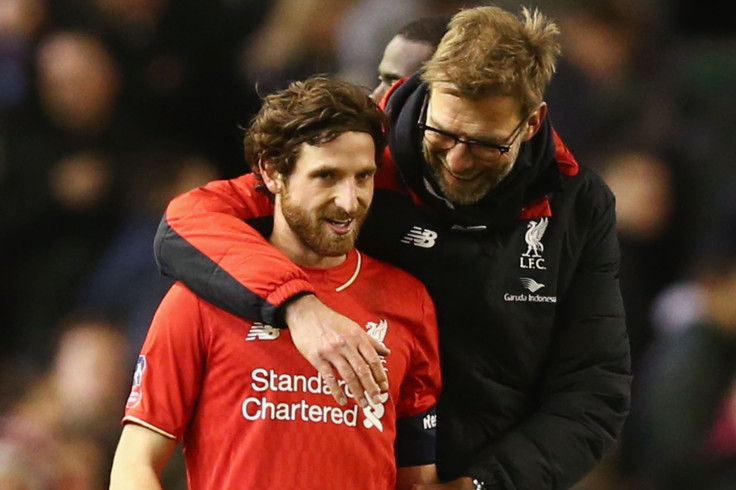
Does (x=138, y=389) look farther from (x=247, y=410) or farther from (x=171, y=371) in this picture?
(x=247, y=410)

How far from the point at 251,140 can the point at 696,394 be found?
2017mm

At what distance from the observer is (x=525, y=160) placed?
8.09ft

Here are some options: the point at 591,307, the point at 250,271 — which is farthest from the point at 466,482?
the point at 250,271

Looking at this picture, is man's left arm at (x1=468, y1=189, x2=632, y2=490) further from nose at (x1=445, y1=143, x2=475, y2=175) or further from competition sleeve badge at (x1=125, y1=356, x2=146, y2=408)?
competition sleeve badge at (x1=125, y1=356, x2=146, y2=408)

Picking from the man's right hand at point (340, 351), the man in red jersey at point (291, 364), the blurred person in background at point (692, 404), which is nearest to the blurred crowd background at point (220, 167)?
the blurred person in background at point (692, 404)

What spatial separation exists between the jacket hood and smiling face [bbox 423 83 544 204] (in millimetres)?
26

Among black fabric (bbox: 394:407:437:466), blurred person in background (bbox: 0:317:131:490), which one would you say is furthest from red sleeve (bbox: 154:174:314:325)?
blurred person in background (bbox: 0:317:131:490)

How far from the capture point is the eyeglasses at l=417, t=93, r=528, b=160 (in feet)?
7.73

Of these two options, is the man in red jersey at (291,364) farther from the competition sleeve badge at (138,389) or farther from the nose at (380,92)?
the nose at (380,92)

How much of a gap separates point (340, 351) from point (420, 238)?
0.50m

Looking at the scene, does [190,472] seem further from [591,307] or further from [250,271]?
[591,307]

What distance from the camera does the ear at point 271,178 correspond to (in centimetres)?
233

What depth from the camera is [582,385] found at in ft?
8.36

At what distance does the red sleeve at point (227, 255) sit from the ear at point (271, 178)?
9 centimetres
